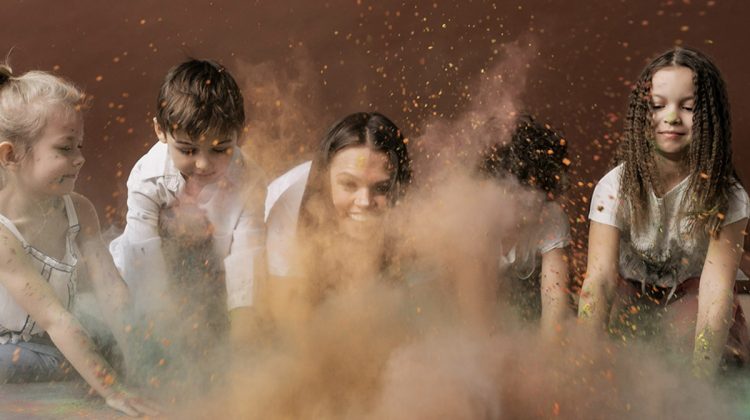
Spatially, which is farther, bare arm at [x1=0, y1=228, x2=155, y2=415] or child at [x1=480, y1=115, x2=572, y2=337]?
child at [x1=480, y1=115, x2=572, y2=337]

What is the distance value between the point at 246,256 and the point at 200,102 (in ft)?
1.00

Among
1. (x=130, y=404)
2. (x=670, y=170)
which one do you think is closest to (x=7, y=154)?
(x=130, y=404)

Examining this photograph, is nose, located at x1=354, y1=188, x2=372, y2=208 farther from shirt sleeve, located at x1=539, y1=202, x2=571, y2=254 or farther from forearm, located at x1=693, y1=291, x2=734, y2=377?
forearm, located at x1=693, y1=291, x2=734, y2=377

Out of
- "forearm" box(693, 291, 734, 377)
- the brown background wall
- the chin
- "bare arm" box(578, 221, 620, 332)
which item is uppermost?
the brown background wall

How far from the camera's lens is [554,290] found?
5.83 feet

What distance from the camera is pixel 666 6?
5.98ft

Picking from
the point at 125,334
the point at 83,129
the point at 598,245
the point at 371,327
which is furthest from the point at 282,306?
the point at 598,245

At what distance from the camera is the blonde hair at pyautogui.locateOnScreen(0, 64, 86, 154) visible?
1.66 metres

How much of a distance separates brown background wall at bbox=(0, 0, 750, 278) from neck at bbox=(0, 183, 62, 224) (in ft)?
0.40

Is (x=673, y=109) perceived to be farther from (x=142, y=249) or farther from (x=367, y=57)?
(x=142, y=249)

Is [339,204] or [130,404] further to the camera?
[339,204]

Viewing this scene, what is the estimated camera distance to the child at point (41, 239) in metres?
1.66

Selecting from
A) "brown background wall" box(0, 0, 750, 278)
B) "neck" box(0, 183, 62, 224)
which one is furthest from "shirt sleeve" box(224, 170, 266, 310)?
"neck" box(0, 183, 62, 224)

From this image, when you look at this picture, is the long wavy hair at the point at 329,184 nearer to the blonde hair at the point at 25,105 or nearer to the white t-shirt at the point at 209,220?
the white t-shirt at the point at 209,220
